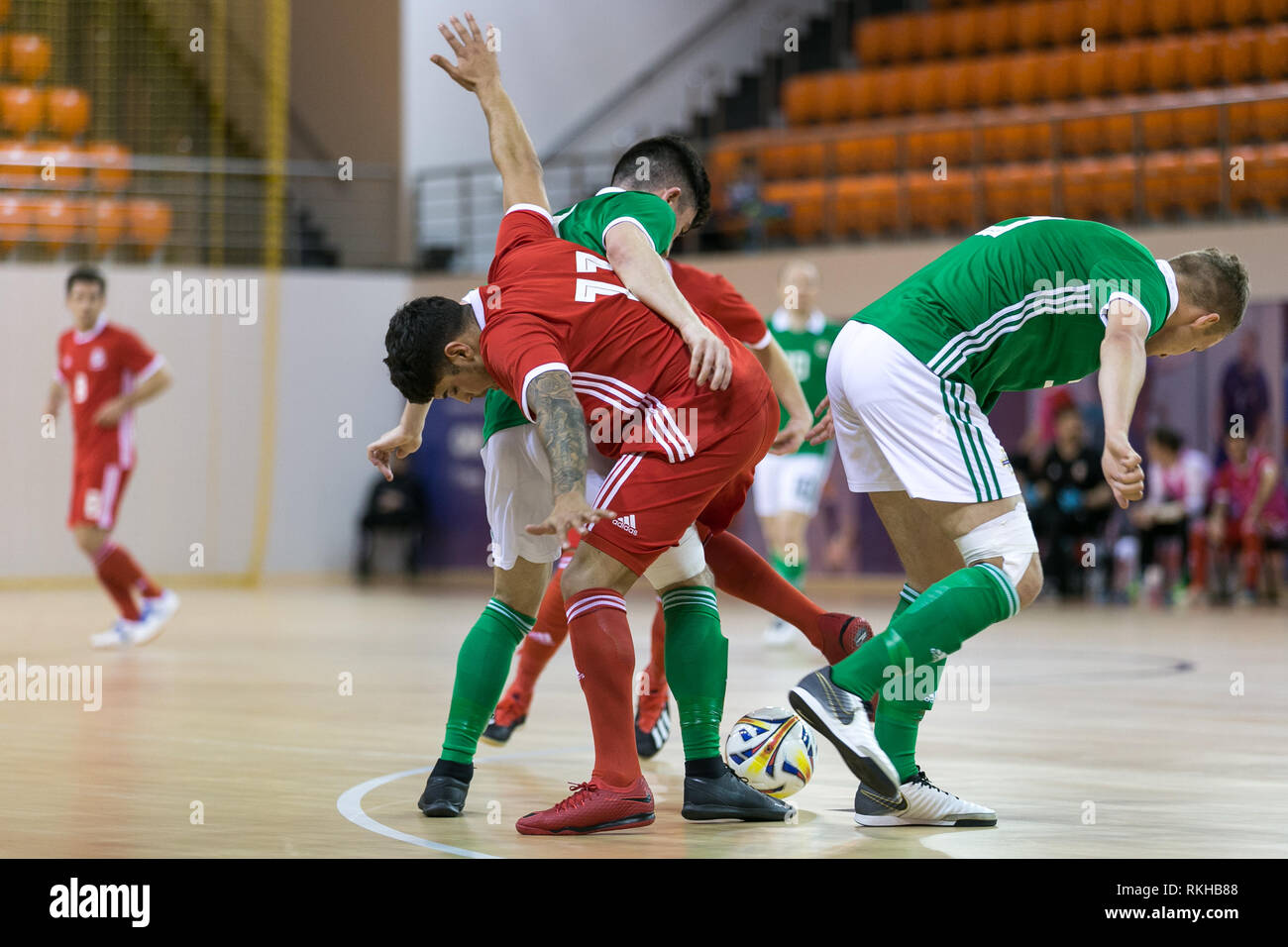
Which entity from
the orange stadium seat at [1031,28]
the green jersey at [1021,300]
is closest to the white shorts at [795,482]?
the green jersey at [1021,300]

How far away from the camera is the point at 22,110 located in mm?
14984

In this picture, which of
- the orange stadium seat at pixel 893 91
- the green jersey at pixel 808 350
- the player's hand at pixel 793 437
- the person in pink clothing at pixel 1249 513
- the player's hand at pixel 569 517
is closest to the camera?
the player's hand at pixel 569 517

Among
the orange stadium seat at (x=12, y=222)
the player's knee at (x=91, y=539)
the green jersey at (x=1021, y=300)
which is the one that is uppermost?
the orange stadium seat at (x=12, y=222)

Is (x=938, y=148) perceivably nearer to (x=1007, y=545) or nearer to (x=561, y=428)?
(x=1007, y=545)

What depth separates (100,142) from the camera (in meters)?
15.3

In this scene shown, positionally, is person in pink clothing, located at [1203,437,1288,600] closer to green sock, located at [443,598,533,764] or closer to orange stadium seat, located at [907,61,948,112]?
orange stadium seat, located at [907,61,948,112]

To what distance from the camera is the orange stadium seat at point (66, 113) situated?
48.6 ft

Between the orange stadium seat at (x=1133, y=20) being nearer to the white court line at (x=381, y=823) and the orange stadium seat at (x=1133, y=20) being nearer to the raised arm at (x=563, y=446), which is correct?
the white court line at (x=381, y=823)

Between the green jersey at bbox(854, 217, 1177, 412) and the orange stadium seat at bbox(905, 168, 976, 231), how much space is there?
433 inches

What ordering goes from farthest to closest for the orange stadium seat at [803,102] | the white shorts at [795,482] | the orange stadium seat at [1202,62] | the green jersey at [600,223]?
the orange stadium seat at [803,102] → the orange stadium seat at [1202,62] → the white shorts at [795,482] → the green jersey at [600,223]

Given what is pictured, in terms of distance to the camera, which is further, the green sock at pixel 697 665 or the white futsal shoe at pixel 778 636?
the white futsal shoe at pixel 778 636

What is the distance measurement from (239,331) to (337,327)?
1252mm

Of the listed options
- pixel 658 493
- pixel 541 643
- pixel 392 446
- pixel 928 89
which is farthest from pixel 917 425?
pixel 928 89

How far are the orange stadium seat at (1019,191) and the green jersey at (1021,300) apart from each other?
34.7 ft
